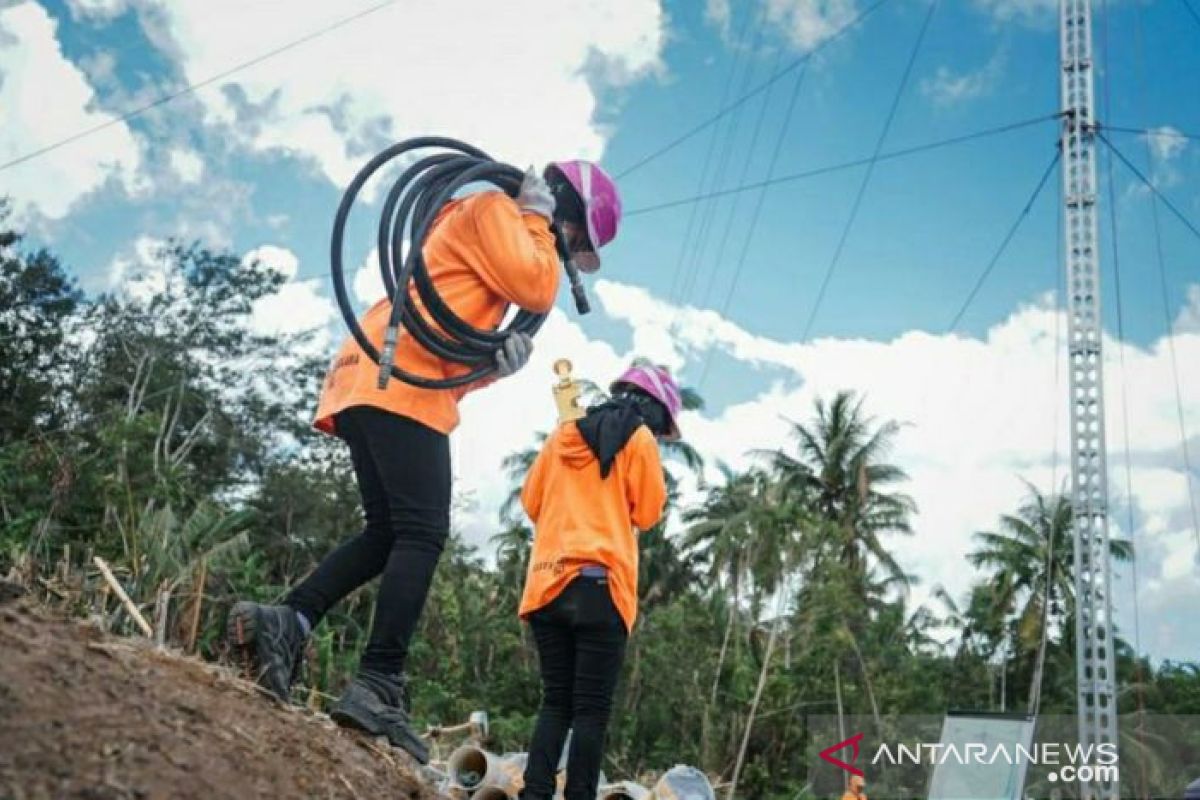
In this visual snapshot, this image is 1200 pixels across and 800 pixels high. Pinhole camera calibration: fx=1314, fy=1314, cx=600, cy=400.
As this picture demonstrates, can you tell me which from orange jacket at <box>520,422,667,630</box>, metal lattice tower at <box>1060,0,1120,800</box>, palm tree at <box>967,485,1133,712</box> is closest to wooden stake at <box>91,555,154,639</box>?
orange jacket at <box>520,422,667,630</box>

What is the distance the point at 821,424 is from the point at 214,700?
3625cm

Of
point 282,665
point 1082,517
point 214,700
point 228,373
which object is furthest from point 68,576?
point 228,373

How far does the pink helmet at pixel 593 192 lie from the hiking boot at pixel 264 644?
150 centimetres

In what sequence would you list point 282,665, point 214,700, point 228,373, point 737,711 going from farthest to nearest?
point 228,373
point 737,711
point 282,665
point 214,700

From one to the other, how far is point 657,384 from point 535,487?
21.0 inches

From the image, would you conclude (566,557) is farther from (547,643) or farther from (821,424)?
(821,424)

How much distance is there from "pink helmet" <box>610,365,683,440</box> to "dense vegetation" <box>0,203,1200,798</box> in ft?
41.7

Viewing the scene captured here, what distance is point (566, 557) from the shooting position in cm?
399

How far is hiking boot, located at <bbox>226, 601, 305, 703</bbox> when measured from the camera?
335 centimetres

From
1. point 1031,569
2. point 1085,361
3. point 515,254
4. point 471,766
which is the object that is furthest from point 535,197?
point 1031,569

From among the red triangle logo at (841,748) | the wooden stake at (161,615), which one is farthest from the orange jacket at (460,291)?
the red triangle logo at (841,748)

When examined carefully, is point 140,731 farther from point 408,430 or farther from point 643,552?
point 643,552

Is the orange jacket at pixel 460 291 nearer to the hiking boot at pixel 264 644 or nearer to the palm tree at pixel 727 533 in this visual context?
the hiking boot at pixel 264 644

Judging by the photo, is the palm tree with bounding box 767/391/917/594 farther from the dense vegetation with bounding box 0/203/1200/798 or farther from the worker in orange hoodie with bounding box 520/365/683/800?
the worker in orange hoodie with bounding box 520/365/683/800
